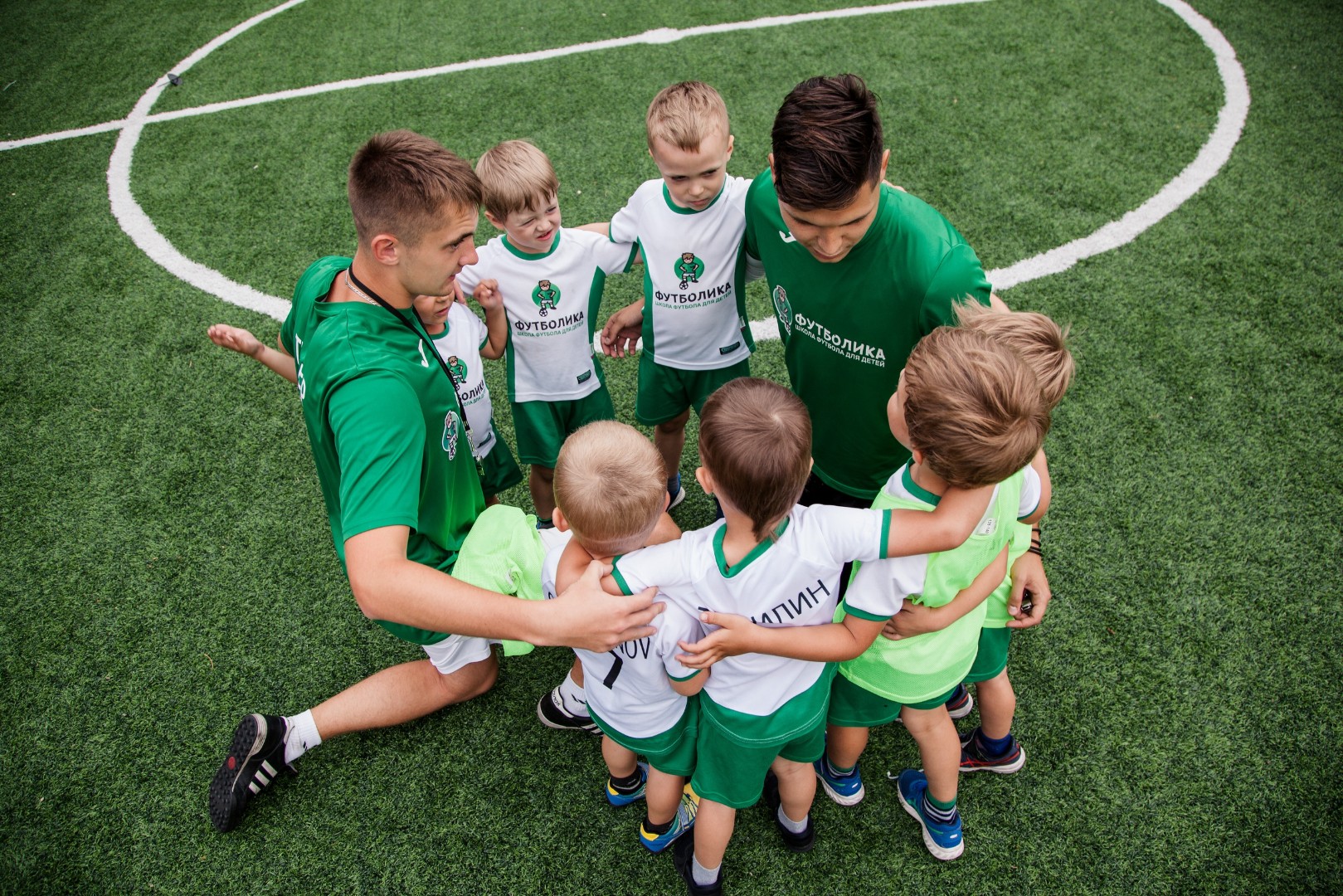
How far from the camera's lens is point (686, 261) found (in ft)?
9.98

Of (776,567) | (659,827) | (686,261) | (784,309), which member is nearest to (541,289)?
(686,261)

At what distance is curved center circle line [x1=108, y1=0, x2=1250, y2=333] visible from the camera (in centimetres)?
466

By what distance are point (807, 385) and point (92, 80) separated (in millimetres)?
7404

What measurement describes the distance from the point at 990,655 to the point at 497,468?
199 cm

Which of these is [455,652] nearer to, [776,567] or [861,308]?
[776,567]

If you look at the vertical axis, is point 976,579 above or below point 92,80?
below

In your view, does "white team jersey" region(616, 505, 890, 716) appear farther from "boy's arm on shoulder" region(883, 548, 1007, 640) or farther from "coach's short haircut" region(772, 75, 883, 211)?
"coach's short haircut" region(772, 75, 883, 211)

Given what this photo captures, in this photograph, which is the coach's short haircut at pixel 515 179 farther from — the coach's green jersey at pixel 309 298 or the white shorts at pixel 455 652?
the white shorts at pixel 455 652

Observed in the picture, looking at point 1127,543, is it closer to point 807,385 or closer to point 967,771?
point 967,771

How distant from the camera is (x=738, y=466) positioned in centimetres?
183

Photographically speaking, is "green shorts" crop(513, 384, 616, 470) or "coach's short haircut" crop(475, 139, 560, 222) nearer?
"coach's short haircut" crop(475, 139, 560, 222)

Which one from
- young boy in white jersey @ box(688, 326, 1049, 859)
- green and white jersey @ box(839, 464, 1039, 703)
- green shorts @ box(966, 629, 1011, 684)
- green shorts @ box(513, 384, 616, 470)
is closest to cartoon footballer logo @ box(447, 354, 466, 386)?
green shorts @ box(513, 384, 616, 470)

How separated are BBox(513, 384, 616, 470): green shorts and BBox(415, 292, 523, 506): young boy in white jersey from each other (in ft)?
0.52

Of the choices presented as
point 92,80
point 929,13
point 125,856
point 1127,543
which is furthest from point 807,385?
point 92,80
